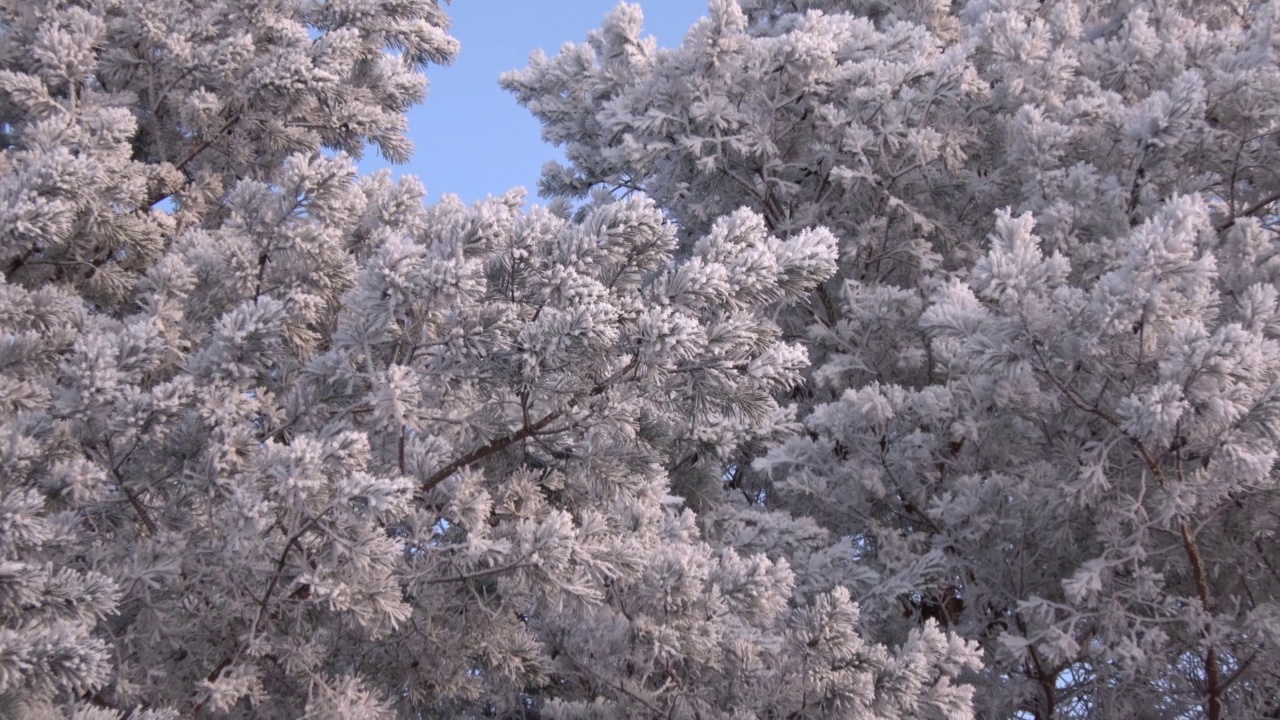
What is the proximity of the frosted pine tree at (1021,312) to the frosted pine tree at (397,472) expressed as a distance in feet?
4.96

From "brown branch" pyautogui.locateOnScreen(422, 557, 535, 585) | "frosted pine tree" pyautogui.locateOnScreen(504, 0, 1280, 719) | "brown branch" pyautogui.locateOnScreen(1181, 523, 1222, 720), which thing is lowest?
"brown branch" pyautogui.locateOnScreen(422, 557, 535, 585)

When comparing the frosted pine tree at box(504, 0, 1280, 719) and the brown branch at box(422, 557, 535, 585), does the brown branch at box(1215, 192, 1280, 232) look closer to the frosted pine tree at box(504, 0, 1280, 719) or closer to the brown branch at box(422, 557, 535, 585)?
the frosted pine tree at box(504, 0, 1280, 719)

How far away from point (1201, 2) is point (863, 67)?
2.65 meters

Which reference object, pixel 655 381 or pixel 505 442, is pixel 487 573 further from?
pixel 655 381

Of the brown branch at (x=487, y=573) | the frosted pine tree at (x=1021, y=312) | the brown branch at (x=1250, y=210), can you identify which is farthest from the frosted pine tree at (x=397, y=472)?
the brown branch at (x=1250, y=210)

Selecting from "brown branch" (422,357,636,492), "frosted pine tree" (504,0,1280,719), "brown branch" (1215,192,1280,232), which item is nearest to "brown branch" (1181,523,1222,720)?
"frosted pine tree" (504,0,1280,719)

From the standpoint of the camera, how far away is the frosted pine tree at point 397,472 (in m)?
3.54

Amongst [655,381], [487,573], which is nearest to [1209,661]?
[655,381]

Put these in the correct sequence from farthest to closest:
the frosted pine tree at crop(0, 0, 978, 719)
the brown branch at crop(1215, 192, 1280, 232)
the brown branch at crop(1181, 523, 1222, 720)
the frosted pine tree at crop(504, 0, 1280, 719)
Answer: the brown branch at crop(1215, 192, 1280, 232)
the brown branch at crop(1181, 523, 1222, 720)
the frosted pine tree at crop(504, 0, 1280, 719)
the frosted pine tree at crop(0, 0, 978, 719)

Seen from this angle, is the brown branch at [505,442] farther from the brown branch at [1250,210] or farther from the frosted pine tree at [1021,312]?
the brown branch at [1250,210]

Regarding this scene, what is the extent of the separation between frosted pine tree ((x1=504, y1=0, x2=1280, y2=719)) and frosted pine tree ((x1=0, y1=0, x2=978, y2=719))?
151cm

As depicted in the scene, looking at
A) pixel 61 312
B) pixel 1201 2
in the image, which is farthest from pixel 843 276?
pixel 61 312

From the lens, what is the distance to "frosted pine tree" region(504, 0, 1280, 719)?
5.21 metres

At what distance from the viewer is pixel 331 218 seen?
179 inches
